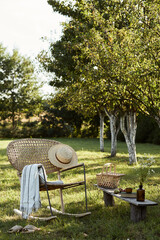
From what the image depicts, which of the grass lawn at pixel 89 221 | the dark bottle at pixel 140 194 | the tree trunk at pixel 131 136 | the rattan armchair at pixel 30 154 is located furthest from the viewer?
the tree trunk at pixel 131 136

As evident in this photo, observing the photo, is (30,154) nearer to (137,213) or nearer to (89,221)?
(89,221)

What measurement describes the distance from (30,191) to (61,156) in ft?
3.23

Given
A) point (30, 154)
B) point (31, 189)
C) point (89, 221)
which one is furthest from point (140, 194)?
point (30, 154)

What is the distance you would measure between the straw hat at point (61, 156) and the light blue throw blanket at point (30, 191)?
0.71m

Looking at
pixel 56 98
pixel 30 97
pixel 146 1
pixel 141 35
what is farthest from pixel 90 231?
pixel 30 97

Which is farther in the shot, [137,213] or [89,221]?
[89,221]

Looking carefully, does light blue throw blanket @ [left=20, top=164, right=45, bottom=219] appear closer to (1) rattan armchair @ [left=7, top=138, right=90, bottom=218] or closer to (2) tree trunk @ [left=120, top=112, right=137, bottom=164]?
(1) rattan armchair @ [left=7, top=138, right=90, bottom=218]

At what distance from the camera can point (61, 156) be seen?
14.6 ft

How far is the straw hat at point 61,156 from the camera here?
4468mm

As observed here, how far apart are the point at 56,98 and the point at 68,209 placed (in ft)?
23.5

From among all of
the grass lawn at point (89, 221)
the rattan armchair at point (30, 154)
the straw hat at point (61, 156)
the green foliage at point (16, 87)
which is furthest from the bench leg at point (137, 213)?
the green foliage at point (16, 87)

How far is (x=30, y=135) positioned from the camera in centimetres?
2447

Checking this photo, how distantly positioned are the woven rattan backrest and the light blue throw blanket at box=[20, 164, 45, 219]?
0.57 metres

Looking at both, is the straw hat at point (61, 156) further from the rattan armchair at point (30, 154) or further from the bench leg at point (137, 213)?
the bench leg at point (137, 213)
